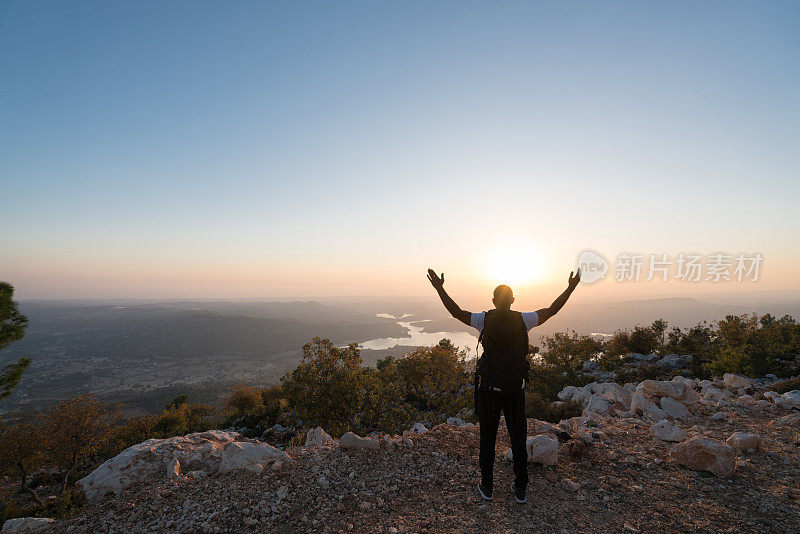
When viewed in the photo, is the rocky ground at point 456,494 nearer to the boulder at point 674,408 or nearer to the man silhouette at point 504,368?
the man silhouette at point 504,368

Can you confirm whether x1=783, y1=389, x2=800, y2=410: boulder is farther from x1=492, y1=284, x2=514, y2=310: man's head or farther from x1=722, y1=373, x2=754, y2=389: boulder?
x1=492, y1=284, x2=514, y2=310: man's head

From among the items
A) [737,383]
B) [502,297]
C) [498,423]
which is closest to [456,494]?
[498,423]

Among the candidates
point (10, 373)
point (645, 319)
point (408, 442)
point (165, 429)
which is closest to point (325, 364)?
point (408, 442)

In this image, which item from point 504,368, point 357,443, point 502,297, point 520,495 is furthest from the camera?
point 357,443

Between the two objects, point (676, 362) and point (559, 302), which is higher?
point (559, 302)

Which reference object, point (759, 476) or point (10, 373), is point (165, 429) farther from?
point (759, 476)

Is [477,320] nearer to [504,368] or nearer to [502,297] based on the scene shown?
[502,297]

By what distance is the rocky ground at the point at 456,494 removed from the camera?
432cm

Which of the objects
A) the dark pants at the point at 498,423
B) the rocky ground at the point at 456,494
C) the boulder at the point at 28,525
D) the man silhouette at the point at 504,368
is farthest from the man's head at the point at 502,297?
the boulder at the point at 28,525

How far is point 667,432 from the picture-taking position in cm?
719

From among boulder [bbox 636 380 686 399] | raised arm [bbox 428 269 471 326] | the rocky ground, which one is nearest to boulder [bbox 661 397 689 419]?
boulder [bbox 636 380 686 399]

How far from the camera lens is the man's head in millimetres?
4449

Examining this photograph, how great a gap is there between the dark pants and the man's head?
119 centimetres

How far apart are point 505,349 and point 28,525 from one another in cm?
735
